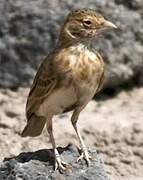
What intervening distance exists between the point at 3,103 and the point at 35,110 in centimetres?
300

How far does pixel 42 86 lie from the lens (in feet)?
28.8

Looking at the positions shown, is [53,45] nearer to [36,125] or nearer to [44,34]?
[44,34]

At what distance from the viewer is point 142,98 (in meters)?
12.3

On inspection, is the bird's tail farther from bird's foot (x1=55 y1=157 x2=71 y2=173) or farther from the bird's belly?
bird's foot (x1=55 y1=157 x2=71 y2=173)

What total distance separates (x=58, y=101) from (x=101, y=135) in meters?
2.56

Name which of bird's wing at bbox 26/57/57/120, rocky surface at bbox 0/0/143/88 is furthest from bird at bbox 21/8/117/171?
rocky surface at bbox 0/0/143/88

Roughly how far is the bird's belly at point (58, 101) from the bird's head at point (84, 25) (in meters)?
0.46

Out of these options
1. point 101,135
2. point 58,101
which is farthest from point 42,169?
point 101,135

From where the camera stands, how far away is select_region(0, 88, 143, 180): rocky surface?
10.8 m

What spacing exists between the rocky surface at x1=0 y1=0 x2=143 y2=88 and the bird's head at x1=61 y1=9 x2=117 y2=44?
364cm

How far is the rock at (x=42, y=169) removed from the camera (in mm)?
8445

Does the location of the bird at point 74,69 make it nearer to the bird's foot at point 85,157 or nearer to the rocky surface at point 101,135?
the bird's foot at point 85,157

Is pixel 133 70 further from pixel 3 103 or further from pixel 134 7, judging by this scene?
pixel 3 103

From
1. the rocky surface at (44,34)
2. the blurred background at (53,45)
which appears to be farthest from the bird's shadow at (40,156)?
the rocky surface at (44,34)
